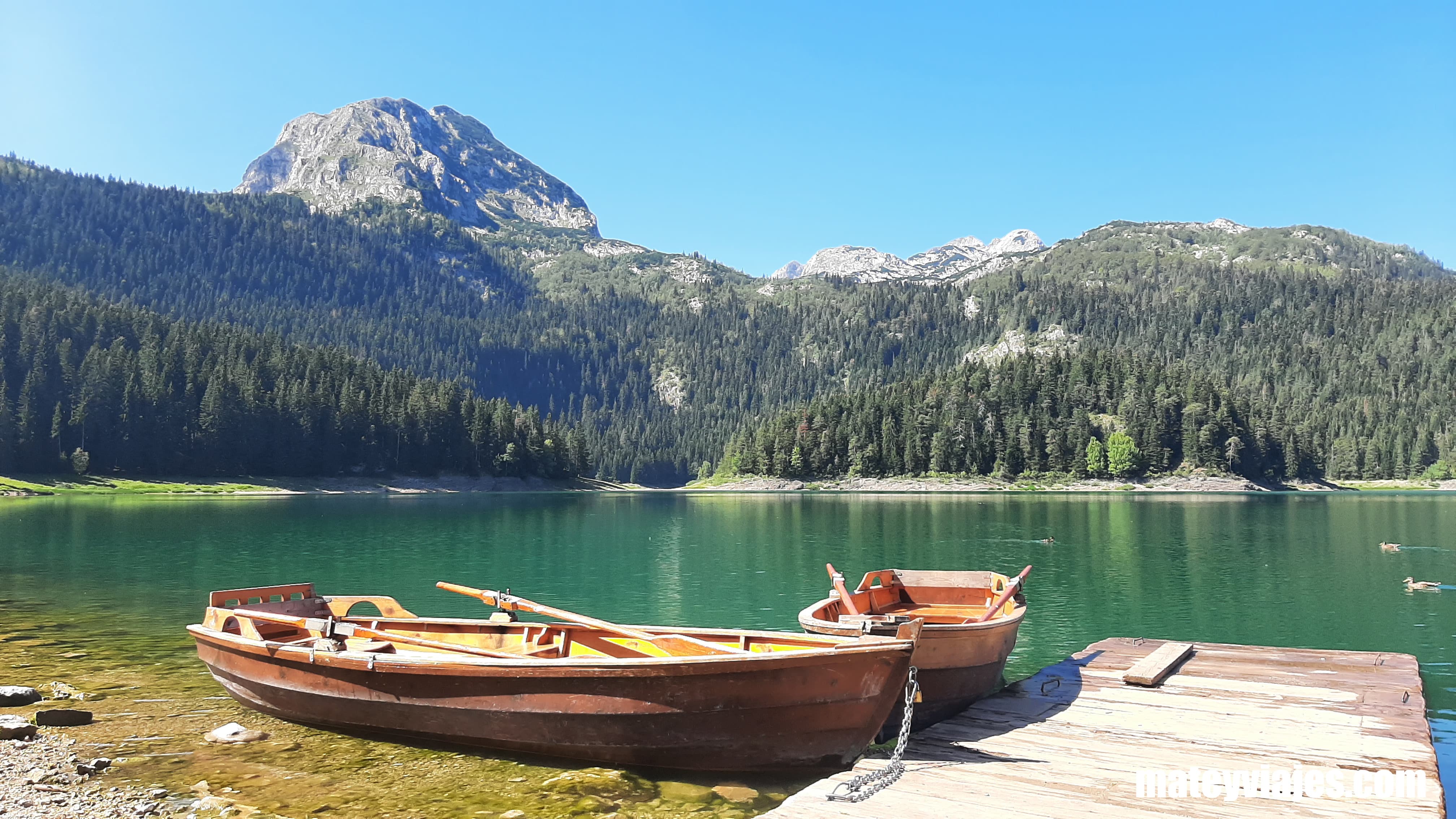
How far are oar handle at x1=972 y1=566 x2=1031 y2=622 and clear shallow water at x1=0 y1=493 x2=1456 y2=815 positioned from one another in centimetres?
402

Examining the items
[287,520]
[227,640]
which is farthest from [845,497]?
[227,640]

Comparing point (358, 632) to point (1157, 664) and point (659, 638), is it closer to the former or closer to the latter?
point (659, 638)

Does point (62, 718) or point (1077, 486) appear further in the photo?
point (1077, 486)

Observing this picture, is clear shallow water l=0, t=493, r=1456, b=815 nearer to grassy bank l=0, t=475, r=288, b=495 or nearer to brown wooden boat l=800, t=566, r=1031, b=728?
brown wooden boat l=800, t=566, r=1031, b=728

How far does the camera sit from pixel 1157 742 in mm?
14719

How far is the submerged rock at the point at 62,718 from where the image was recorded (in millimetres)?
17766

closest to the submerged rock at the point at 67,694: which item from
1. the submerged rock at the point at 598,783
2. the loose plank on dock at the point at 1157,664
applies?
the submerged rock at the point at 598,783

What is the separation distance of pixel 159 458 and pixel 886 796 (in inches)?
6702

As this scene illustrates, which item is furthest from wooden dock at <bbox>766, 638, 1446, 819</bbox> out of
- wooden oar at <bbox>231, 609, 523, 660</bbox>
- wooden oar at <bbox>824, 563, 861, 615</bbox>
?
wooden oar at <bbox>231, 609, 523, 660</bbox>

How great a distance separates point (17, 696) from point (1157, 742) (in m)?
23.9

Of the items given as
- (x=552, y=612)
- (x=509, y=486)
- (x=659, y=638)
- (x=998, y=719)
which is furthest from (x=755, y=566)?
(x=509, y=486)

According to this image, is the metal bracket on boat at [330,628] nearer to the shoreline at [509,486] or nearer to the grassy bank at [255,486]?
the grassy bank at [255,486]

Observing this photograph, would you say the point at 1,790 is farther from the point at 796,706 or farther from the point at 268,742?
the point at 796,706

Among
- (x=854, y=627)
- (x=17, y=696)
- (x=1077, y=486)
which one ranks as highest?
(x=854, y=627)
